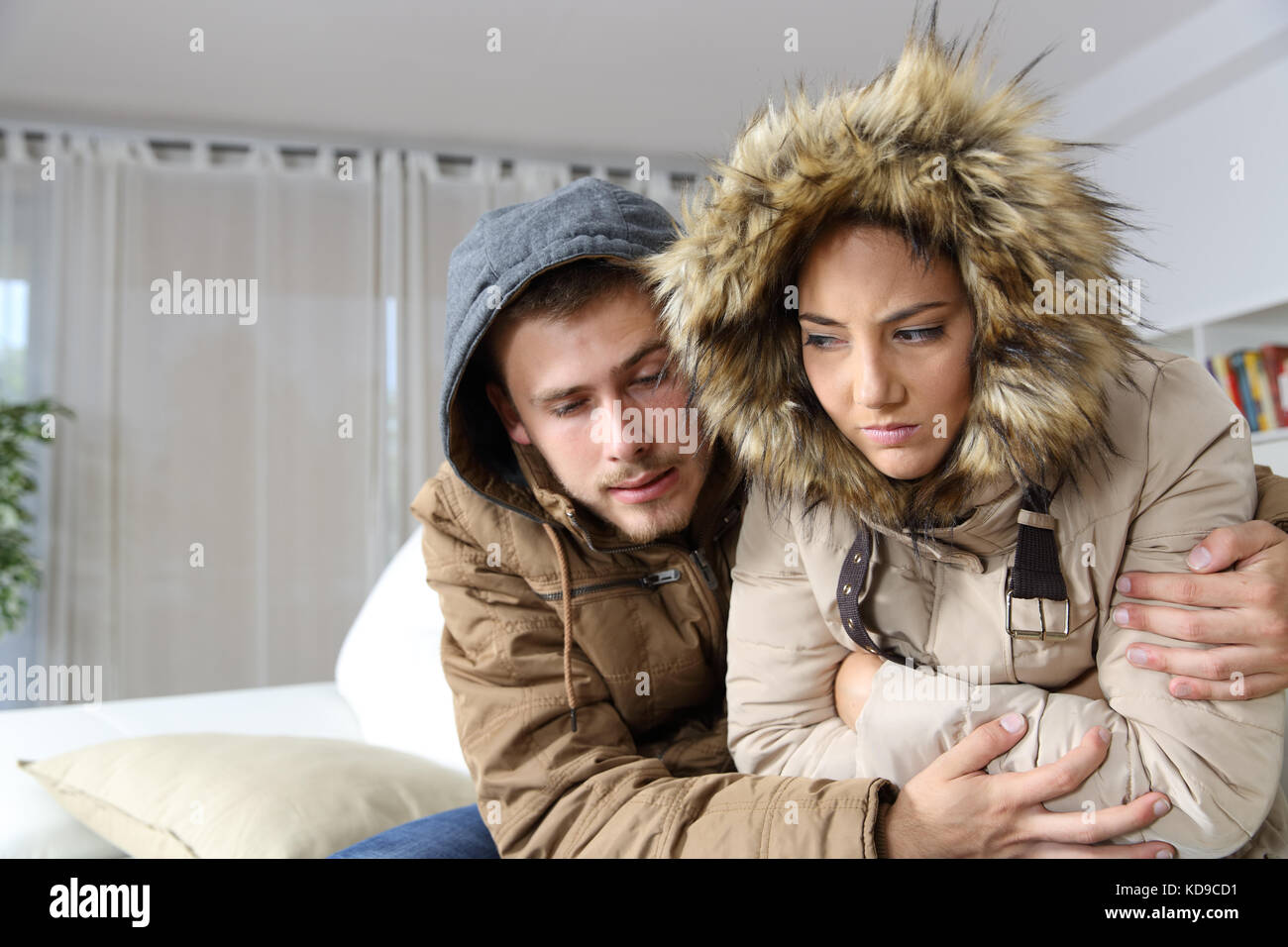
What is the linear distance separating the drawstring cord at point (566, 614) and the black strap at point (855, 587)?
35 centimetres

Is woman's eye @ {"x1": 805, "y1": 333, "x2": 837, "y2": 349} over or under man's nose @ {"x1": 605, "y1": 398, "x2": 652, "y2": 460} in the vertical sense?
over

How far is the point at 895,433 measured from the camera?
0.93m

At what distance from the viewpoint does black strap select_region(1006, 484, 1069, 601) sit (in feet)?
2.91

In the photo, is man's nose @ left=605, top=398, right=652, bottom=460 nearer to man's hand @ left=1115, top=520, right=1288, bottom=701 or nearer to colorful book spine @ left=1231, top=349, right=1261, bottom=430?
man's hand @ left=1115, top=520, right=1288, bottom=701

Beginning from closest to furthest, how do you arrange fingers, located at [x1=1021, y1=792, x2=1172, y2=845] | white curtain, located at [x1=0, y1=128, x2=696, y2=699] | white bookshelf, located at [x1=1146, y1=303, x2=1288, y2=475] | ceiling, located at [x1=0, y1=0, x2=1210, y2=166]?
fingers, located at [x1=1021, y1=792, x2=1172, y2=845]
white bookshelf, located at [x1=1146, y1=303, x2=1288, y2=475]
ceiling, located at [x1=0, y1=0, x2=1210, y2=166]
white curtain, located at [x1=0, y1=128, x2=696, y2=699]

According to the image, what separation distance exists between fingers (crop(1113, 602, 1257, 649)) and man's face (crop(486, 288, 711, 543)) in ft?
1.76

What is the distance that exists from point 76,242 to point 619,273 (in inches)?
161

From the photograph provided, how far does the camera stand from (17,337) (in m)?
4.29

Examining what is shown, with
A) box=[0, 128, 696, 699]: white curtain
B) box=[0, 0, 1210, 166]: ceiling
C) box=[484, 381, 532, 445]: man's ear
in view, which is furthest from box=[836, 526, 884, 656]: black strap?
box=[0, 128, 696, 699]: white curtain

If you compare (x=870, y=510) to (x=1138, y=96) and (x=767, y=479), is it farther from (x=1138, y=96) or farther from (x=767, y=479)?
(x=1138, y=96)

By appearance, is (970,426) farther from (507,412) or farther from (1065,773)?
(507,412)

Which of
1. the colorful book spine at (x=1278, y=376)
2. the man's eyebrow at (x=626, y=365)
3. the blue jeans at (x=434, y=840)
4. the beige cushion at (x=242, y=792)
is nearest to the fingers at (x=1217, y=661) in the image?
the man's eyebrow at (x=626, y=365)

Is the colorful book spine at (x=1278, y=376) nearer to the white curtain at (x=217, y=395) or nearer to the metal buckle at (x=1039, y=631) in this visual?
the metal buckle at (x=1039, y=631)

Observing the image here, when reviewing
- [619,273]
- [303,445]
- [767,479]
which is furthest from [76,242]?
[767,479]
